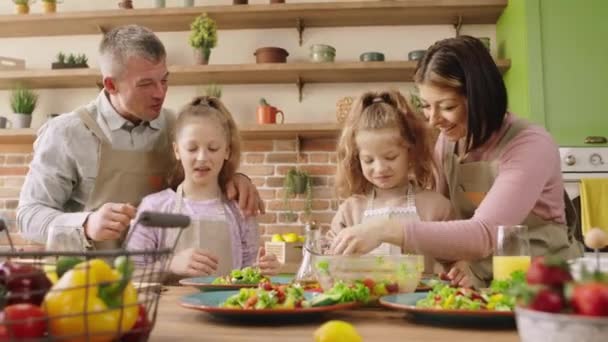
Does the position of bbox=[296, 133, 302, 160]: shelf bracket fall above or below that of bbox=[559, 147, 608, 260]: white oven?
above

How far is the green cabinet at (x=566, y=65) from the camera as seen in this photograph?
121 inches

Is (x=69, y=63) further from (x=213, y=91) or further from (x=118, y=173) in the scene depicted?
(x=118, y=173)

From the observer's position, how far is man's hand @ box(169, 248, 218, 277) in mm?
1646

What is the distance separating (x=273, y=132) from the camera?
3.47 metres

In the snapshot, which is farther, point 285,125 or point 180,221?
point 285,125

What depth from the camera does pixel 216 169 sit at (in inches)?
80.4

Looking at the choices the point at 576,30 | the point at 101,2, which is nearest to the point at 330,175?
the point at 576,30

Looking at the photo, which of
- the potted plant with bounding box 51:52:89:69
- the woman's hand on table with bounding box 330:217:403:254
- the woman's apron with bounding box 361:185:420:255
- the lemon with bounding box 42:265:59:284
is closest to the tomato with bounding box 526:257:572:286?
the lemon with bounding box 42:265:59:284

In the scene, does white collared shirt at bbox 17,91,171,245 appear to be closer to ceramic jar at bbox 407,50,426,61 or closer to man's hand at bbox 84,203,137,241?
man's hand at bbox 84,203,137,241

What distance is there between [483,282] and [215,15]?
2.54m

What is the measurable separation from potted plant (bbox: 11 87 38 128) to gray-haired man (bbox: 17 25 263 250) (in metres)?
1.65

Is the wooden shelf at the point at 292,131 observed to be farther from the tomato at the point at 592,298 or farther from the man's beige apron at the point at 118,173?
the tomato at the point at 592,298

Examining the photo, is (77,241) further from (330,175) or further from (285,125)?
(330,175)

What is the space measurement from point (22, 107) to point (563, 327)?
3.72m
